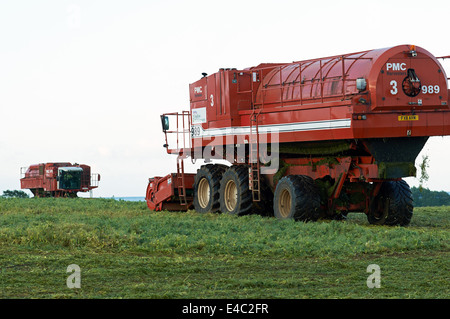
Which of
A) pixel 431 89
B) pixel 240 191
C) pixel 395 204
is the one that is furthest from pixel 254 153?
pixel 431 89

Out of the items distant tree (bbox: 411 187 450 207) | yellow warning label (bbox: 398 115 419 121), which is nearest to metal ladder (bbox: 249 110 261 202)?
yellow warning label (bbox: 398 115 419 121)

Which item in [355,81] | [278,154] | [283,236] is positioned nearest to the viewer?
[283,236]

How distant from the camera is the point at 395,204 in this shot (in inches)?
774

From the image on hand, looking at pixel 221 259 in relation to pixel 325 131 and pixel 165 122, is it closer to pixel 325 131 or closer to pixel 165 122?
pixel 325 131

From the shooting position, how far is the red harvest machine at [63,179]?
5148 cm

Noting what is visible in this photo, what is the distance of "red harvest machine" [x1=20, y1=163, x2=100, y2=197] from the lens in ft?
169

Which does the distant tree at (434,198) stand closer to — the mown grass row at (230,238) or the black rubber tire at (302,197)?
the black rubber tire at (302,197)

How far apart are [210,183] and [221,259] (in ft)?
36.3

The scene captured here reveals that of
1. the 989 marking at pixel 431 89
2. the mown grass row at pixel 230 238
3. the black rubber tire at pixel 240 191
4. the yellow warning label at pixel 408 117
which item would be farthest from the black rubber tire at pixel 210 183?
the 989 marking at pixel 431 89

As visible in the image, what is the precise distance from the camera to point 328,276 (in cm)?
1142

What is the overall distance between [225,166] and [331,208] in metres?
5.80

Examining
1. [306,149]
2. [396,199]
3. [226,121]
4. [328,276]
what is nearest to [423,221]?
[396,199]

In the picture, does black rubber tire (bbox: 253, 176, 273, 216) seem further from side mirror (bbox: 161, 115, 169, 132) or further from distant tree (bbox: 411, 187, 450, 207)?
distant tree (bbox: 411, 187, 450, 207)

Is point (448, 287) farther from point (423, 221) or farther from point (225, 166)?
point (225, 166)
